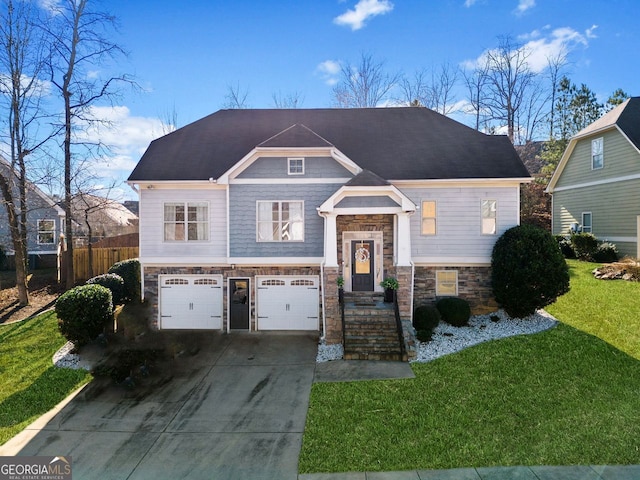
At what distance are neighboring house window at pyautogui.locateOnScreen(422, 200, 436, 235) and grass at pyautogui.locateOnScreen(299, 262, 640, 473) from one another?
14.8 feet

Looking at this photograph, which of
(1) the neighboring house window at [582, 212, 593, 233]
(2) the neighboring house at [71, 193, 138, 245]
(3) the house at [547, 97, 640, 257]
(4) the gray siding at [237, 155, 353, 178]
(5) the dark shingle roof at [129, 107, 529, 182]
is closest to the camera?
(4) the gray siding at [237, 155, 353, 178]

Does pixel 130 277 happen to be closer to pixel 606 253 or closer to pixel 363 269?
pixel 363 269

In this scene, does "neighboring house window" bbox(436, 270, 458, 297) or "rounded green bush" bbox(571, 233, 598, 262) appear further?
"rounded green bush" bbox(571, 233, 598, 262)

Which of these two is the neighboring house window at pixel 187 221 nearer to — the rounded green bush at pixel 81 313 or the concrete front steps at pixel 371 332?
the rounded green bush at pixel 81 313

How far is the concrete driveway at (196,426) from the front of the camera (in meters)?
6.52

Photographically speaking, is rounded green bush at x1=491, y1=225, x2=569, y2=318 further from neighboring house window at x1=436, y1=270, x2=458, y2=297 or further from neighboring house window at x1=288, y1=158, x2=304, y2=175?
neighboring house window at x1=288, y1=158, x2=304, y2=175

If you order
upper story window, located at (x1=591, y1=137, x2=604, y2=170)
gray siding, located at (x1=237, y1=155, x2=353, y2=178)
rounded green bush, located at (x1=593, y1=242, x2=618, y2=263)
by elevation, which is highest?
upper story window, located at (x1=591, y1=137, x2=604, y2=170)

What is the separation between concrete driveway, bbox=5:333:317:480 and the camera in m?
6.52

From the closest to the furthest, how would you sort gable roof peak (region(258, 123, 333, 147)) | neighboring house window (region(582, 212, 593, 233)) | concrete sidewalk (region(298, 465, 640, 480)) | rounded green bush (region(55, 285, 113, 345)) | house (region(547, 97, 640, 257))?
concrete sidewalk (region(298, 465, 640, 480)) < rounded green bush (region(55, 285, 113, 345)) < gable roof peak (region(258, 123, 333, 147)) < house (region(547, 97, 640, 257)) < neighboring house window (region(582, 212, 593, 233))

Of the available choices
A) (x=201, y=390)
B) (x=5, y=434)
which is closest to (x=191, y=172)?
(x=201, y=390)

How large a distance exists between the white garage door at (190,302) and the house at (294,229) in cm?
4

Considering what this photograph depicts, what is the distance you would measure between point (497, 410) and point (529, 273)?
19.3 ft

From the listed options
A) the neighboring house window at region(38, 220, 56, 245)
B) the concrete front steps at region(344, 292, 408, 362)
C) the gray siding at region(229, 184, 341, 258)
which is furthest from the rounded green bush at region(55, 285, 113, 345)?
the neighboring house window at region(38, 220, 56, 245)

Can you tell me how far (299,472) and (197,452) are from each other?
6.81ft
